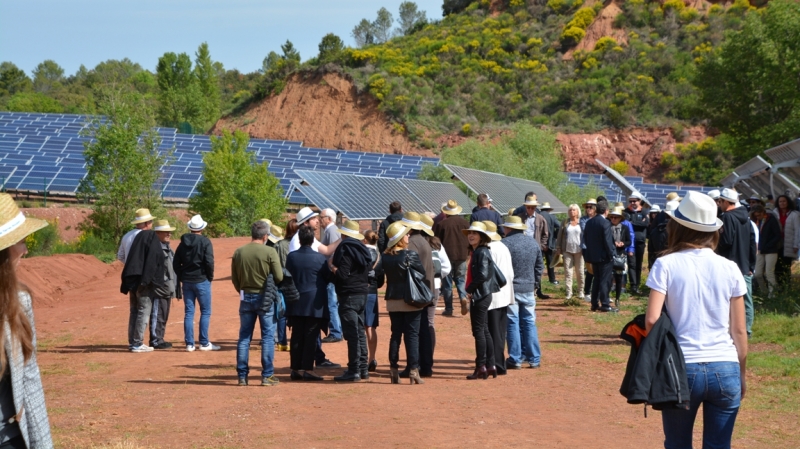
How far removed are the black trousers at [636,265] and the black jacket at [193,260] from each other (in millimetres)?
9392

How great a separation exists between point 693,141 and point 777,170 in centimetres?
4094

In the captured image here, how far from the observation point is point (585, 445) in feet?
24.5

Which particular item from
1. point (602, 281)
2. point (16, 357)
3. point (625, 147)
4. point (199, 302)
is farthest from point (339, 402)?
point (625, 147)

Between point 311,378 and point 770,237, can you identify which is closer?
point 311,378

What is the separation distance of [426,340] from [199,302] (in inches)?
133

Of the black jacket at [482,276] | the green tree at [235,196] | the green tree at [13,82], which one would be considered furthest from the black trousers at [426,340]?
the green tree at [13,82]

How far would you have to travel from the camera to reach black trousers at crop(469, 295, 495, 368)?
33.7ft

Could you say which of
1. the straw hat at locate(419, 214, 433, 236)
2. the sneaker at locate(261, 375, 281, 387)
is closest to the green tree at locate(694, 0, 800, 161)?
the straw hat at locate(419, 214, 433, 236)

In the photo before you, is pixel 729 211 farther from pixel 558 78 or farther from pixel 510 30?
pixel 510 30

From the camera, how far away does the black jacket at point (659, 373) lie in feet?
15.0

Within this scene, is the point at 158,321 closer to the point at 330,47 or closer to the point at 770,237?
the point at 770,237

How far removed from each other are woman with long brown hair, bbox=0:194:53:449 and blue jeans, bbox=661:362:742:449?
3.01 metres

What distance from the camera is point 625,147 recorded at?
59000 millimetres

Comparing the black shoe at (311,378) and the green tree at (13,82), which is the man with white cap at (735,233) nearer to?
the black shoe at (311,378)
